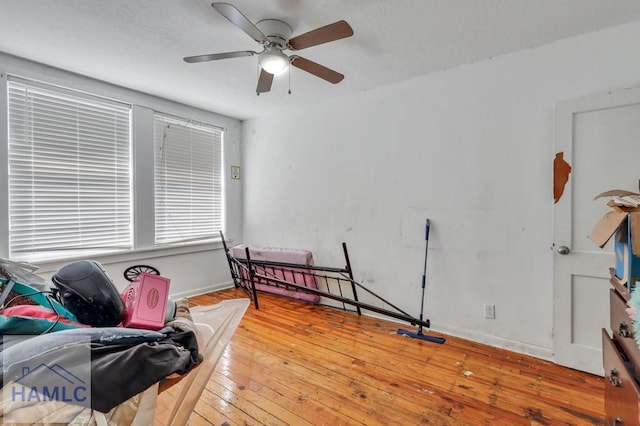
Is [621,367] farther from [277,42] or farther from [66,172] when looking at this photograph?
[66,172]

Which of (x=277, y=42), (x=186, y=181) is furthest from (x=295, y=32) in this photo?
(x=186, y=181)

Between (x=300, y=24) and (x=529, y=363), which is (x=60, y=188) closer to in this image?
(x=300, y=24)

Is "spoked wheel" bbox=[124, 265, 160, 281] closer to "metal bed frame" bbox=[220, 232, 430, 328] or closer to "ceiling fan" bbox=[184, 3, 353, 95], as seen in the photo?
"metal bed frame" bbox=[220, 232, 430, 328]

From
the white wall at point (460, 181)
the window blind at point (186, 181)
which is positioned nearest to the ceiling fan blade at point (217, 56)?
the white wall at point (460, 181)

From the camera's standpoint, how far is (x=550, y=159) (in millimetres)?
2264

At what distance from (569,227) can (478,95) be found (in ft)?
4.21

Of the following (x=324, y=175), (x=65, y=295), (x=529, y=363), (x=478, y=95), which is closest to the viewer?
(x=65, y=295)

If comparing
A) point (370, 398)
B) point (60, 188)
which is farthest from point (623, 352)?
point (60, 188)

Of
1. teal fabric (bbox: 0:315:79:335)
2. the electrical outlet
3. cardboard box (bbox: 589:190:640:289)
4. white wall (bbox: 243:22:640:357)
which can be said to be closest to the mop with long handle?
white wall (bbox: 243:22:640:357)

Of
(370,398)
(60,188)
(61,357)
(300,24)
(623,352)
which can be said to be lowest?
(370,398)

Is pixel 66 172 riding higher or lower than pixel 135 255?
higher

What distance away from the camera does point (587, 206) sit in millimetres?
2094

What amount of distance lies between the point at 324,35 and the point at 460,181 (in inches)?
68.1

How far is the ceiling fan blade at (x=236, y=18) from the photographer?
1535mm
